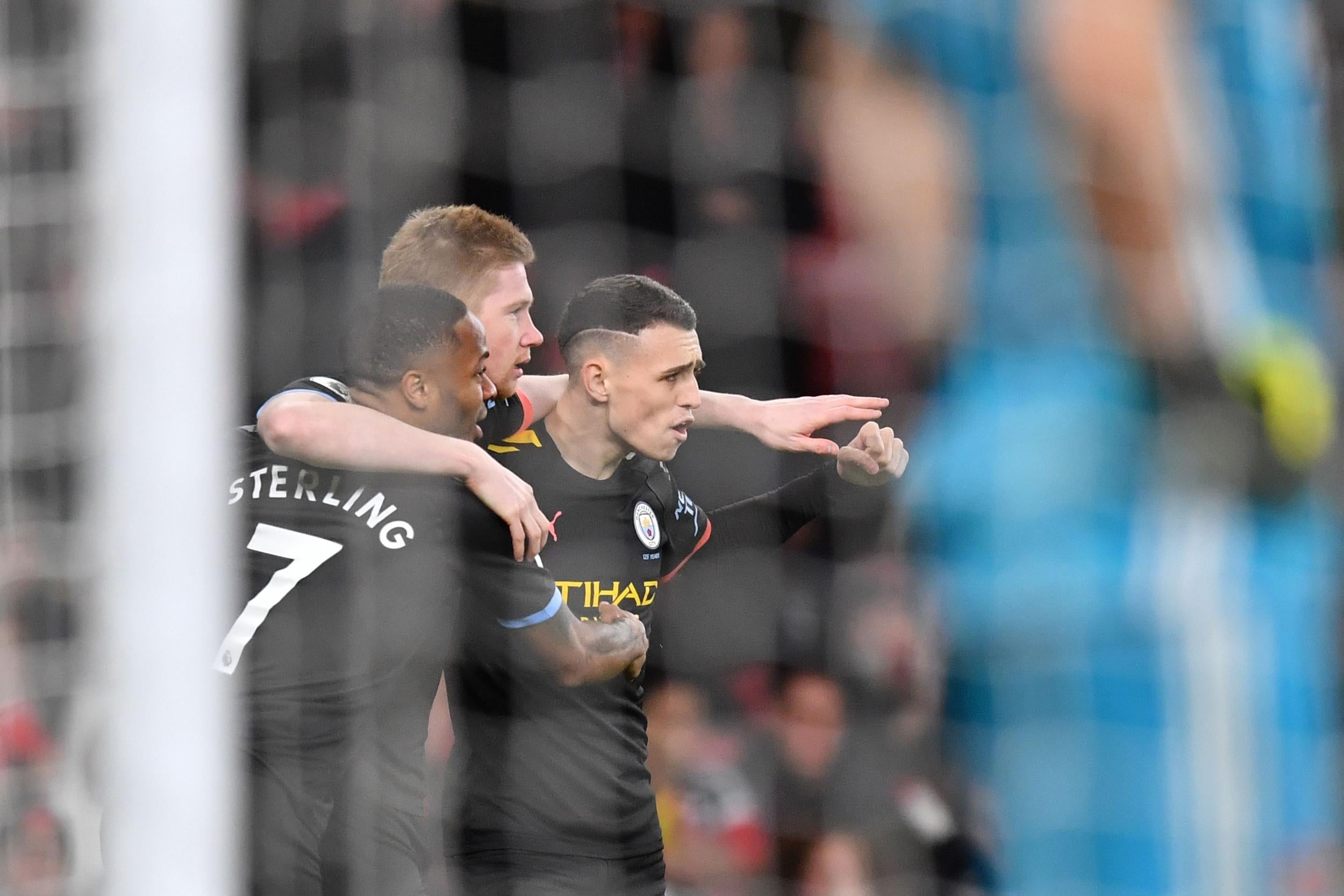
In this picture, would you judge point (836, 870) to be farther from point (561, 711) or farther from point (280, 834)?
point (280, 834)

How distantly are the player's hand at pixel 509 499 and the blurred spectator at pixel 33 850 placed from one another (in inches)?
29.3

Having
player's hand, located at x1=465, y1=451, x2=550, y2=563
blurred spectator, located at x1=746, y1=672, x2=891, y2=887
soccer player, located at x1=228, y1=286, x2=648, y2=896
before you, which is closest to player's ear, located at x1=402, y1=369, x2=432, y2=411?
soccer player, located at x1=228, y1=286, x2=648, y2=896

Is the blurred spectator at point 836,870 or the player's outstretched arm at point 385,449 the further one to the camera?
the blurred spectator at point 836,870

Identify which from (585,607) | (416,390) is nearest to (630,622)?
(585,607)

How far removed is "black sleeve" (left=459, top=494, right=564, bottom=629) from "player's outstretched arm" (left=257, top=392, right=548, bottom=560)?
0.10ft

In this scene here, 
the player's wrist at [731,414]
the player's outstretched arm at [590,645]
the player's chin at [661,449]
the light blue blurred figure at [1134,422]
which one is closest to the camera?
the light blue blurred figure at [1134,422]

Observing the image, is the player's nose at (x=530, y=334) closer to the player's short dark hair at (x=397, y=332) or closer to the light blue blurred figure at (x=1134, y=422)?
the player's short dark hair at (x=397, y=332)

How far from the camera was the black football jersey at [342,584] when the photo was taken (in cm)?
169

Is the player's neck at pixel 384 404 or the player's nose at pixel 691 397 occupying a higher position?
the player's nose at pixel 691 397

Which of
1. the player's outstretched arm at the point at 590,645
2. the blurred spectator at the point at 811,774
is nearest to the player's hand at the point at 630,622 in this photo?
the player's outstretched arm at the point at 590,645

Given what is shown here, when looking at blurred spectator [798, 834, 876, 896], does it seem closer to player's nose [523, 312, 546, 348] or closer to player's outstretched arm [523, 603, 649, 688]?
player's outstretched arm [523, 603, 649, 688]

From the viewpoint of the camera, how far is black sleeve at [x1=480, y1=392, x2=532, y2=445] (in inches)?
70.1

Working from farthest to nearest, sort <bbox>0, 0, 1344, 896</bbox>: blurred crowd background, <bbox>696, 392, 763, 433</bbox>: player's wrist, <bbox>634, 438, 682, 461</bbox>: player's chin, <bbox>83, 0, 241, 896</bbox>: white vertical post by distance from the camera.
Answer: <bbox>696, 392, 763, 433</bbox>: player's wrist
<bbox>634, 438, 682, 461</bbox>: player's chin
<bbox>83, 0, 241, 896</bbox>: white vertical post
<bbox>0, 0, 1344, 896</bbox>: blurred crowd background

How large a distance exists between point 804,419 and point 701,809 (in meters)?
0.81
